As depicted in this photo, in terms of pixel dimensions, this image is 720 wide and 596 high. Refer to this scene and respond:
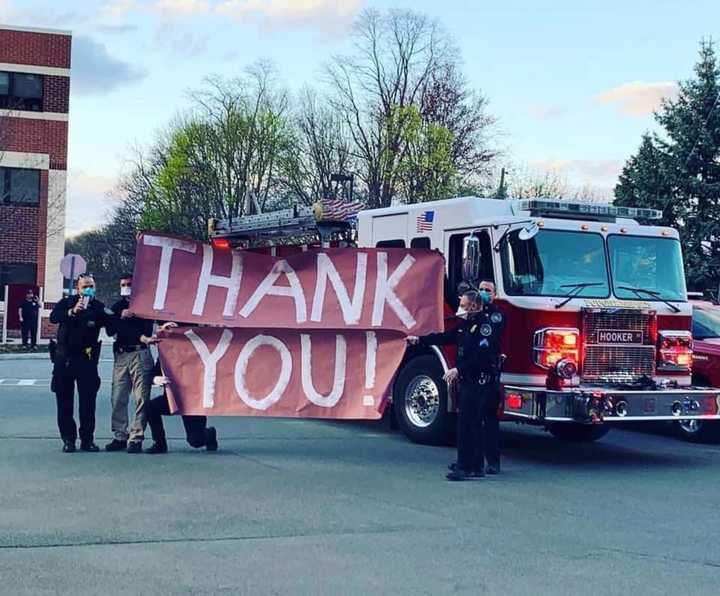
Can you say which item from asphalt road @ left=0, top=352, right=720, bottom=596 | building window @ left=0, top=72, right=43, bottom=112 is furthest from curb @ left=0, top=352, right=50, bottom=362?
asphalt road @ left=0, top=352, right=720, bottom=596

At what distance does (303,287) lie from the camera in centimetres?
1185

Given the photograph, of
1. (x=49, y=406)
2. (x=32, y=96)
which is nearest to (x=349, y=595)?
(x=49, y=406)

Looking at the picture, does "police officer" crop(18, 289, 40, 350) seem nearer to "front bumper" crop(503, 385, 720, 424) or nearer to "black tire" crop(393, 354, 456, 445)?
"black tire" crop(393, 354, 456, 445)

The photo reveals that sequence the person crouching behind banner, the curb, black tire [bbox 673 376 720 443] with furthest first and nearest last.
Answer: the curb < black tire [bbox 673 376 720 443] < the person crouching behind banner

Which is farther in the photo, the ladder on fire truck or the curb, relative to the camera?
the curb

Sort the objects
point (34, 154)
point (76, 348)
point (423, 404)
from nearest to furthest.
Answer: point (76, 348), point (423, 404), point (34, 154)

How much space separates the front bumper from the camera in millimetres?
10867

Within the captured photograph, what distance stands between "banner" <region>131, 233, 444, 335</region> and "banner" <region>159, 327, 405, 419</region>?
0.45ft

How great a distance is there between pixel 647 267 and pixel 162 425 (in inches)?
219

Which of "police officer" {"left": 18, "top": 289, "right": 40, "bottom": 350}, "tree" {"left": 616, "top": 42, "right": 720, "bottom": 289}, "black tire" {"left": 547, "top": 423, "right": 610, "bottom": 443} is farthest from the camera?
"police officer" {"left": 18, "top": 289, "right": 40, "bottom": 350}

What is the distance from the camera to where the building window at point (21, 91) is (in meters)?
39.1

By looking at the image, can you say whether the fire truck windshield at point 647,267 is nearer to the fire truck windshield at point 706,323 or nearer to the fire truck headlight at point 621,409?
the fire truck headlight at point 621,409

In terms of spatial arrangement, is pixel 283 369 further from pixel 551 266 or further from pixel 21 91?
pixel 21 91

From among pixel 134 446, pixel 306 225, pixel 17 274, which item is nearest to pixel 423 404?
pixel 306 225
